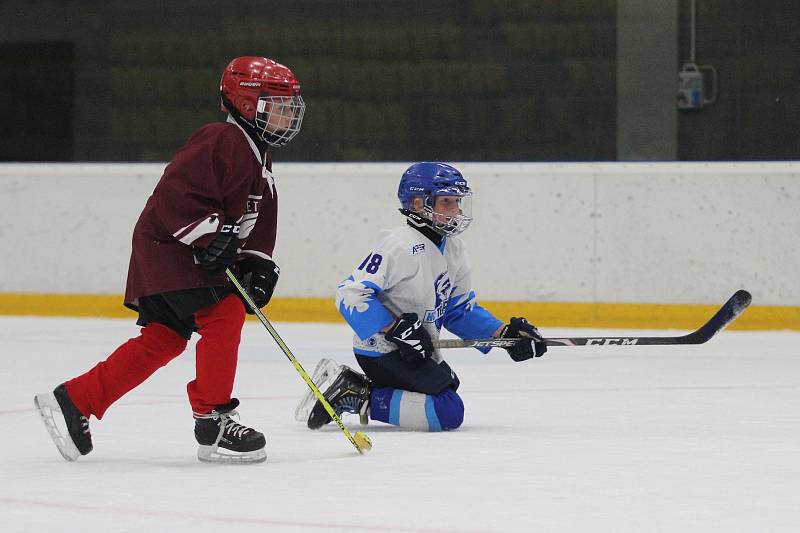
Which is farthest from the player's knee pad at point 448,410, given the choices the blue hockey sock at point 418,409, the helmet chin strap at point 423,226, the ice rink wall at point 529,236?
the ice rink wall at point 529,236

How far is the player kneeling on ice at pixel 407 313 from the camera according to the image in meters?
3.60

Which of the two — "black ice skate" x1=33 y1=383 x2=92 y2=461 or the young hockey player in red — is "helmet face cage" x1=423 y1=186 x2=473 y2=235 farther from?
"black ice skate" x1=33 y1=383 x2=92 y2=461

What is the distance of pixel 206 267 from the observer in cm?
309

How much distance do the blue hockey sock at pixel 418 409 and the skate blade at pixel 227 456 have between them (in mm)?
573

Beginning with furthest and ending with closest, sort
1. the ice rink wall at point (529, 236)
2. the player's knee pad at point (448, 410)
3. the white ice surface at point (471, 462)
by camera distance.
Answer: the ice rink wall at point (529, 236), the player's knee pad at point (448, 410), the white ice surface at point (471, 462)

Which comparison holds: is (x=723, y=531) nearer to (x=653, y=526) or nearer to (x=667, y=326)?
(x=653, y=526)

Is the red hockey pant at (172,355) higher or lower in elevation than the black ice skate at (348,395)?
higher

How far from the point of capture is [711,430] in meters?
3.64

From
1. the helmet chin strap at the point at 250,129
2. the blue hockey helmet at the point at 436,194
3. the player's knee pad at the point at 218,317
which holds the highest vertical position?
the helmet chin strap at the point at 250,129

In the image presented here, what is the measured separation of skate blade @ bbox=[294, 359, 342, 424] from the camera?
3.70 m

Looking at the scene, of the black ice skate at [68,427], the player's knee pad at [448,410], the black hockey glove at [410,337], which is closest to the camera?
the black ice skate at [68,427]

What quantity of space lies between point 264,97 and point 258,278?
0.40 metres

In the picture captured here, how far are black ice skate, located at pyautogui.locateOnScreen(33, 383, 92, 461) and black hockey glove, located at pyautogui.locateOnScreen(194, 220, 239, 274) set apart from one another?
16.8 inches

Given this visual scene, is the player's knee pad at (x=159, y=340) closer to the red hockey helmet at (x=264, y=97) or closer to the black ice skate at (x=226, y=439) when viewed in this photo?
the black ice skate at (x=226, y=439)
